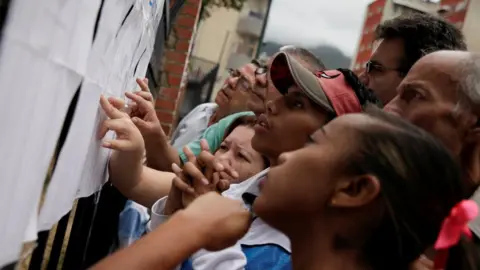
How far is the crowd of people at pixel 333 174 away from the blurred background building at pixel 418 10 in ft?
17.5

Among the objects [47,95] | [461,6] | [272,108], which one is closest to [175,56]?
[272,108]

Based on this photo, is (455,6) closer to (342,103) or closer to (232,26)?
(342,103)

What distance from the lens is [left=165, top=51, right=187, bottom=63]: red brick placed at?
404 centimetres

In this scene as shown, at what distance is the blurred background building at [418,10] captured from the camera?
439 inches

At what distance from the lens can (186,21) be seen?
4043 mm

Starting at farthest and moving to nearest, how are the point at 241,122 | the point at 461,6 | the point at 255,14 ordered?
the point at 255,14, the point at 461,6, the point at 241,122

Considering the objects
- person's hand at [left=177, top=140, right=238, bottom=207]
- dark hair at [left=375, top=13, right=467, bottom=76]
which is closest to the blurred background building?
dark hair at [left=375, top=13, right=467, bottom=76]

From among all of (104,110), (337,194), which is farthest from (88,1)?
(337,194)

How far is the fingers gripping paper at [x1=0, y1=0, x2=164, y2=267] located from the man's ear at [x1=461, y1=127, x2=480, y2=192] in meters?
0.93

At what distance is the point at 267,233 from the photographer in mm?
1438

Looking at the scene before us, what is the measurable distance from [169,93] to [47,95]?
11.2ft

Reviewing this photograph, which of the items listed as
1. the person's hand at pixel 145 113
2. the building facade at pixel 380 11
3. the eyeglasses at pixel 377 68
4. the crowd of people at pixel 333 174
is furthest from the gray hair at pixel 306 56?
the building facade at pixel 380 11

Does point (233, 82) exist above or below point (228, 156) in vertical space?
above

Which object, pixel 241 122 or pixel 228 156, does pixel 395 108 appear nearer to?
pixel 228 156
